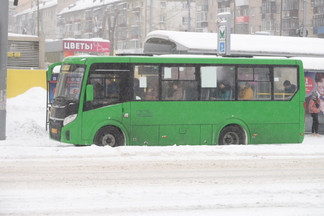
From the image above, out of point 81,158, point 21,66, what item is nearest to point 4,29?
point 81,158

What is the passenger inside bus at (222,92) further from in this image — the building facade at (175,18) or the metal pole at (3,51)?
the building facade at (175,18)

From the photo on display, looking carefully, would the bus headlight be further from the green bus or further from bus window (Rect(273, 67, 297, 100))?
bus window (Rect(273, 67, 297, 100))

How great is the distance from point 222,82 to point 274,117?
1795 millimetres

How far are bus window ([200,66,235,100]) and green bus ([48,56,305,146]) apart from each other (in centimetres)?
3

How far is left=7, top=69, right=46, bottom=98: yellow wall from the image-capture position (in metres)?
30.8

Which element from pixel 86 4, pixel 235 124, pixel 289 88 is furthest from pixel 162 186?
pixel 86 4

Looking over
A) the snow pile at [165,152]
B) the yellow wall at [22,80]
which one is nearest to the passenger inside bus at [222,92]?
the snow pile at [165,152]

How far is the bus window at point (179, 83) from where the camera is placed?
625 inches

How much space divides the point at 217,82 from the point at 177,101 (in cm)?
130

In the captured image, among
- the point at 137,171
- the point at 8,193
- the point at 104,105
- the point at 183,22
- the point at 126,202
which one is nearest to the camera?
the point at 126,202

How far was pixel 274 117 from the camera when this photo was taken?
666 inches

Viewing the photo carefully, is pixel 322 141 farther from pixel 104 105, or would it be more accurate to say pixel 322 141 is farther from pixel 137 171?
pixel 137 171

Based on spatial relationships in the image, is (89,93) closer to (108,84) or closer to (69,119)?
(108,84)

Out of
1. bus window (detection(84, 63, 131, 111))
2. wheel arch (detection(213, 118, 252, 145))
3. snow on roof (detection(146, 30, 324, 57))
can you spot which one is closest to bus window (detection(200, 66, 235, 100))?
wheel arch (detection(213, 118, 252, 145))
